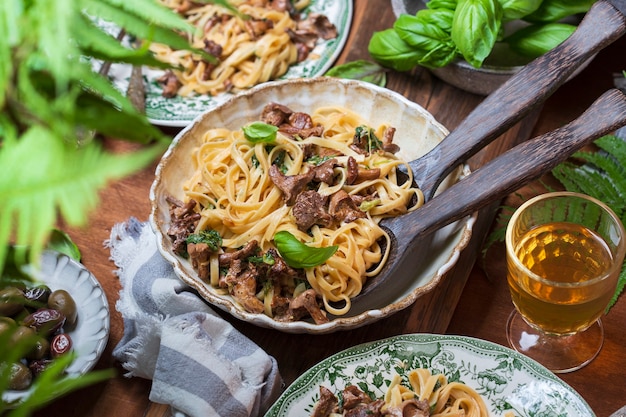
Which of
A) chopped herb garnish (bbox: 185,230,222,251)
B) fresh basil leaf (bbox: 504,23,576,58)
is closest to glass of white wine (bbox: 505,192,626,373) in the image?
fresh basil leaf (bbox: 504,23,576,58)

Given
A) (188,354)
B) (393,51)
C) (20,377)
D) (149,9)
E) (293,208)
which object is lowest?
(20,377)

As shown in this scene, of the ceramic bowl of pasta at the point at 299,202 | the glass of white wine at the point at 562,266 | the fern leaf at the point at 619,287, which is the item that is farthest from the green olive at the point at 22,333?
the fern leaf at the point at 619,287

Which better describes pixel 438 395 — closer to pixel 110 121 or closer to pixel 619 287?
pixel 619 287

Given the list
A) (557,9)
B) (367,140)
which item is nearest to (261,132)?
(367,140)

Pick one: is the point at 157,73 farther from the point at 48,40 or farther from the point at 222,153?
the point at 48,40

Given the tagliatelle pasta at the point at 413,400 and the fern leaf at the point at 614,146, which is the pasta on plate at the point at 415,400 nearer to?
the tagliatelle pasta at the point at 413,400

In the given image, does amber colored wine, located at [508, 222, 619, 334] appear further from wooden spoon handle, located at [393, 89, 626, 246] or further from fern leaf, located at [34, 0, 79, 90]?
fern leaf, located at [34, 0, 79, 90]
